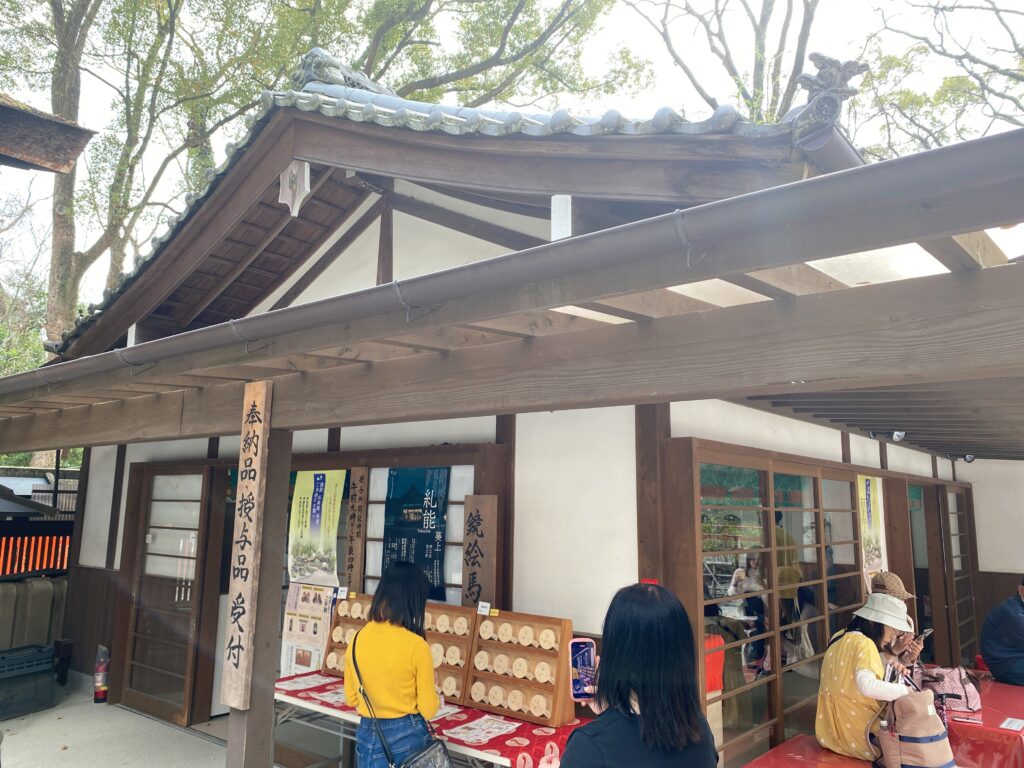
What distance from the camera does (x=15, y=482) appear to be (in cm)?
1279

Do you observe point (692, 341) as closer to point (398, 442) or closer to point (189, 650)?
point (398, 442)

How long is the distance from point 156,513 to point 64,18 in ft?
40.6

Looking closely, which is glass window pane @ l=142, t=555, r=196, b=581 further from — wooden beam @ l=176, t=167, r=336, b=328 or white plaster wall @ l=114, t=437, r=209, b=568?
wooden beam @ l=176, t=167, r=336, b=328

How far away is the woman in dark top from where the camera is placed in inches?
75.4

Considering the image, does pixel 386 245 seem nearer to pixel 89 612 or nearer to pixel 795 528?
pixel 795 528

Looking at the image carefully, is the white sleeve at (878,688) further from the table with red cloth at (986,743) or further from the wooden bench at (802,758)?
the table with red cloth at (986,743)

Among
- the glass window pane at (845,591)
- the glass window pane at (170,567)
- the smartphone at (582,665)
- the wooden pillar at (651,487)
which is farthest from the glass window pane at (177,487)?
the glass window pane at (845,591)

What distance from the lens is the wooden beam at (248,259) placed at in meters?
5.94

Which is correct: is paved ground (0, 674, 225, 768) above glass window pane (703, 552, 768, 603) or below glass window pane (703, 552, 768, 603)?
below

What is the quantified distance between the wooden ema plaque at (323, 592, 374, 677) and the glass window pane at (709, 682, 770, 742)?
280cm

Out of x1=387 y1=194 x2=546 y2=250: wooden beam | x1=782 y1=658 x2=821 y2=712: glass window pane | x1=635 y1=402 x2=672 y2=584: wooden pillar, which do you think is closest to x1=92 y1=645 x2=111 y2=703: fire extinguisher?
x1=387 y1=194 x2=546 y2=250: wooden beam

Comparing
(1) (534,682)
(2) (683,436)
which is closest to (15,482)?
(1) (534,682)

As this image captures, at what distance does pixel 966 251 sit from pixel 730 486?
10.4 feet

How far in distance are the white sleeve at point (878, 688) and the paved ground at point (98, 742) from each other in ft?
17.9
